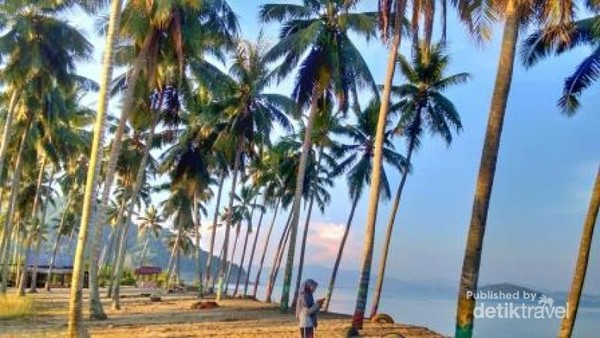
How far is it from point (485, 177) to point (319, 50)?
569 inches

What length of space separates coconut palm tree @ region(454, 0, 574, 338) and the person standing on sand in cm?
275

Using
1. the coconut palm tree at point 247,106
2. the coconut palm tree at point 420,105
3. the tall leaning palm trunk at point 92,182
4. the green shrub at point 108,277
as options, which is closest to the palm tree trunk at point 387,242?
the coconut palm tree at point 420,105

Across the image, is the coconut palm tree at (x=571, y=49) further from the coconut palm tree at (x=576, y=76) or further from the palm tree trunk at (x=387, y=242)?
the palm tree trunk at (x=387, y=242)

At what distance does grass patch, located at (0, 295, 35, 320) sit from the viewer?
20236mm

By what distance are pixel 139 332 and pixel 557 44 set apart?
49.4 ft

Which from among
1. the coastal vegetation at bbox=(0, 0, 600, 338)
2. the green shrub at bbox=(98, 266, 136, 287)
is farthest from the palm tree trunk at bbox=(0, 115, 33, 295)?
the green shrub at bbox=(98, 266, 136, 287)

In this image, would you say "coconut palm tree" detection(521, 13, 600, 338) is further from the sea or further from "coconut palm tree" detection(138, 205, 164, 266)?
"coconut palm tree" detection(138, 205, 164, 266)

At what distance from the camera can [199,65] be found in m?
25.4

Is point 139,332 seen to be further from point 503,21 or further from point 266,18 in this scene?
point 266,18

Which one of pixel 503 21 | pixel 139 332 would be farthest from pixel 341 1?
pixel 139 332

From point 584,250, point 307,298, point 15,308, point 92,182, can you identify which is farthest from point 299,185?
point 307,298

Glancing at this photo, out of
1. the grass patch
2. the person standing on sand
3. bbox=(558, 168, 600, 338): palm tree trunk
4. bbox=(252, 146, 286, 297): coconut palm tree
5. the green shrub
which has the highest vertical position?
bbox=(252, 146, 286, 297): coconut palm tree

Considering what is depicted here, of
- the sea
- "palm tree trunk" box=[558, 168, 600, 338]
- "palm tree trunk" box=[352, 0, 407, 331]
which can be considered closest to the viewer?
"palm tree trunk" box=[558, 168, 600, 338]

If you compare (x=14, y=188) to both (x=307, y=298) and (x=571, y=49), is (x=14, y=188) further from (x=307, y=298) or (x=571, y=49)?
(x=571, y=49)
